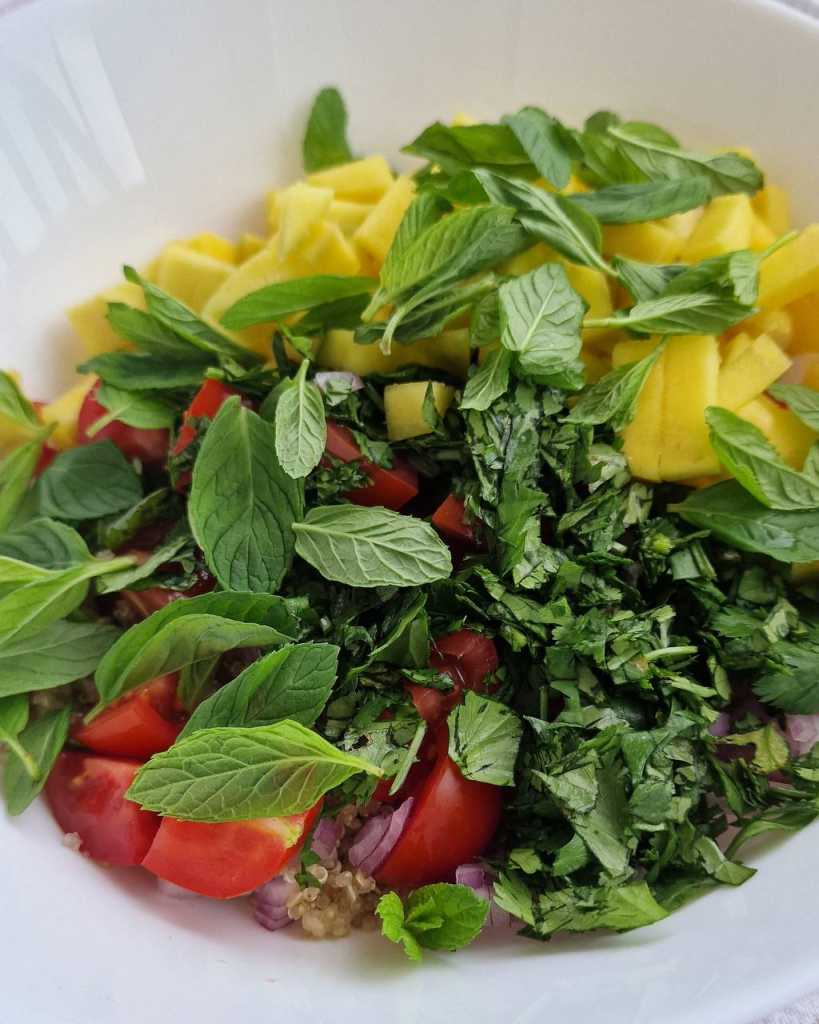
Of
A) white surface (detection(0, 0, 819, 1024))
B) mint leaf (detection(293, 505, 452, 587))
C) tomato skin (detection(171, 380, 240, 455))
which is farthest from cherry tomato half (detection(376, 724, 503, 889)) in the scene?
tomato skin (detection(171, 380, 240, 455))

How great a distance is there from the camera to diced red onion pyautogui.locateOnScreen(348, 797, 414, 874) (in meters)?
1.61

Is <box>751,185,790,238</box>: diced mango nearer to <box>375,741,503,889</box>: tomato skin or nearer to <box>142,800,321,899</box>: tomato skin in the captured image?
<box>375,741,503,889</box>: tomato skin

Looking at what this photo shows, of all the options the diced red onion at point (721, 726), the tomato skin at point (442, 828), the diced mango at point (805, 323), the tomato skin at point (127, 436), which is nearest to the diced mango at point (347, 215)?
the tomato skin at point (127, 436)

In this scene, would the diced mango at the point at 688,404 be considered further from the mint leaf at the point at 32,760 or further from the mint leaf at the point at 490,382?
the mint leaf at the point at 32,760

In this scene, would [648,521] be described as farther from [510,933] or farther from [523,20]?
[523,20]

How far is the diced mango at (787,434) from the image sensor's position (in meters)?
1.82

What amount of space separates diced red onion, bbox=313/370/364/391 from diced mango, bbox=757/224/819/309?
31.5 inches

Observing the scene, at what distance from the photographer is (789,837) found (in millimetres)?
1575

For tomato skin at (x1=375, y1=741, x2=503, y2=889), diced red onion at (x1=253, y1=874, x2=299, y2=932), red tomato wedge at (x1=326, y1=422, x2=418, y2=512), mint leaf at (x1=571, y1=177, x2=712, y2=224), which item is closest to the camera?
tomato skin at (x1=375, y1=741, x2=503, y2=889)

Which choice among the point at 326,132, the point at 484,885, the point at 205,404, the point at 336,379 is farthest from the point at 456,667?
the point at 326,132

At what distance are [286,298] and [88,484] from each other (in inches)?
21.5

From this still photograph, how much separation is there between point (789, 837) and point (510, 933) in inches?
19.2

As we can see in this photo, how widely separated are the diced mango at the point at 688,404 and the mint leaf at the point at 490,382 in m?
0.32

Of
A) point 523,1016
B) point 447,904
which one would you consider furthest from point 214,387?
point 523,1016
